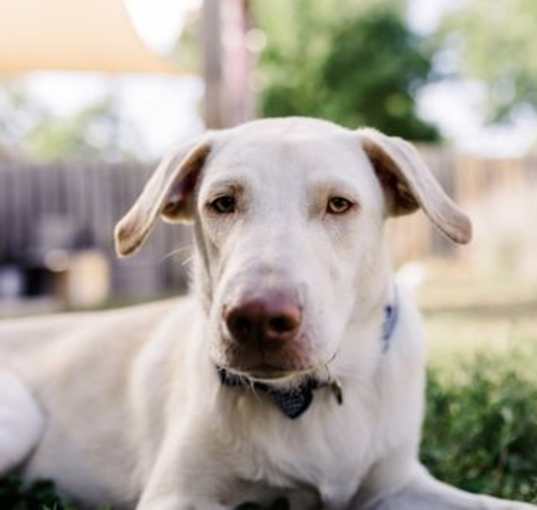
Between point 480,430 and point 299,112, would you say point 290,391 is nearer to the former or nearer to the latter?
point 480,430

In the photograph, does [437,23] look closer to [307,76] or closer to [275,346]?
[307,76]

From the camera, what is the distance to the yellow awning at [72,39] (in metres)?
7.97

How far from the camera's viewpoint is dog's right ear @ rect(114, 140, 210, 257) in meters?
2.66

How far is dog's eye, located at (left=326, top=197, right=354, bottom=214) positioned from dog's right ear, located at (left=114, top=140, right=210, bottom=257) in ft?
1.60

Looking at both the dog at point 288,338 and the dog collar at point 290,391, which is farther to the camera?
the dog collar at point 290,391

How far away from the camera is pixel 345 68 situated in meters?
27.7

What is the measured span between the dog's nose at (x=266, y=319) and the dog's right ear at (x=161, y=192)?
2.11 ft

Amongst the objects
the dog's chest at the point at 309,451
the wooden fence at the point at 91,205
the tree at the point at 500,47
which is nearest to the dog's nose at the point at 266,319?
the dog's chest at the point at 309,451

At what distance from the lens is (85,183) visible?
15.3 metres

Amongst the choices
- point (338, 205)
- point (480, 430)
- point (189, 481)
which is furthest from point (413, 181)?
point (480, 430)

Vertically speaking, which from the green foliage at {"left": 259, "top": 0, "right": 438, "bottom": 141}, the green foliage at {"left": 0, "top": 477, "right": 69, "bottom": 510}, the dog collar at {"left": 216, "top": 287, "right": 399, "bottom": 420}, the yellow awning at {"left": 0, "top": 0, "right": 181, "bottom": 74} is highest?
the green foliage at {"left": 259, "top": 0, "right": 438, "bottom": 141}

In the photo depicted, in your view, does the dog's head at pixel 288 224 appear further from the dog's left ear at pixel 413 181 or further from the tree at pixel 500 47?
the tree at pixel 500 47

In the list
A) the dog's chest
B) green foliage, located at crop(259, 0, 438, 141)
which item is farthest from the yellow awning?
green foliage, located at crop(259, 0, 438, 141)

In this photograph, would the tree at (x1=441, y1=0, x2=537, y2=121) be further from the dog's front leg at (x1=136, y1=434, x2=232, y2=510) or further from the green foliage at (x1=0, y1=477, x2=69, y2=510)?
the dog's front leg at (x1=136, y1=434, x2=232, y2=510)
